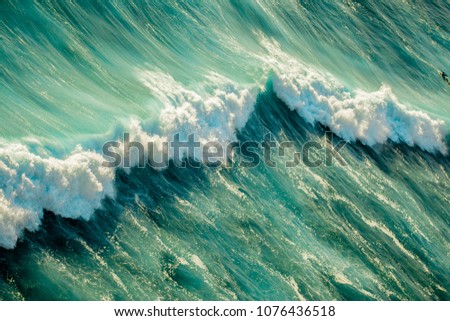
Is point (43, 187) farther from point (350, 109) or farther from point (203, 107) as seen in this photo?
point (350, 109)

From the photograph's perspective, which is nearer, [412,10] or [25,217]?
[25,217]

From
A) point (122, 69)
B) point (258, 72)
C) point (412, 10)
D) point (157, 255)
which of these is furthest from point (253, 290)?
point (412, 10)

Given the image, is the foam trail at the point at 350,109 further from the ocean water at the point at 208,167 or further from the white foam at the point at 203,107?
the white foam at the point at 203,107

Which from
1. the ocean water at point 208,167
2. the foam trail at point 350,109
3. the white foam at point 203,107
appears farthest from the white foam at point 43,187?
the foam trail at point 350,109

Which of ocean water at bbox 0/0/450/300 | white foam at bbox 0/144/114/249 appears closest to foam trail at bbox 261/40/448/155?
ocean water at bbox 0/0/450/300

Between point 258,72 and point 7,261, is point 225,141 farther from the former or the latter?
point 7,261

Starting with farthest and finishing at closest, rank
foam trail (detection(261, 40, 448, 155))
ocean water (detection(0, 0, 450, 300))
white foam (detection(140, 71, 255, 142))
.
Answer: foam trail (detection(261, 40, 448, 155)), white foam (detection(140, 71, 255, 142)), ocean water (detection(0, 0, 450, 300))

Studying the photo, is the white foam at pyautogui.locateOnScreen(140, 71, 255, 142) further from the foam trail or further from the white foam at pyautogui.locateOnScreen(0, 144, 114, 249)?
the white foam at pyautogui.locateOnScreen(0, 144, 114, 249)
